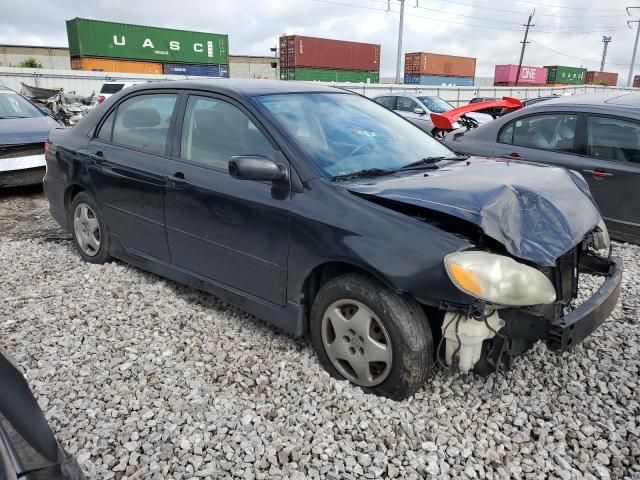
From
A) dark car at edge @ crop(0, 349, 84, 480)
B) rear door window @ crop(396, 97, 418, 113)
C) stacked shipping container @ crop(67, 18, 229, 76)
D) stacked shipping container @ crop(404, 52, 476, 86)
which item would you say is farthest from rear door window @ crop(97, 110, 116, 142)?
stacked shipping container @ crop(404, 52, 476, 86)

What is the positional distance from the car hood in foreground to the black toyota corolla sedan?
368 centimetres

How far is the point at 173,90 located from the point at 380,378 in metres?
2.46

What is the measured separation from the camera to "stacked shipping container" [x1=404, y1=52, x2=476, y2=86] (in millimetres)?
48750

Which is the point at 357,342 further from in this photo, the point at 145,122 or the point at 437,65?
the point at 437,65

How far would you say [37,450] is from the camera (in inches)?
50.8

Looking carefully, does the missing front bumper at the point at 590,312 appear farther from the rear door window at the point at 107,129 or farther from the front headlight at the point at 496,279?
the rear door window at the point at 107,129

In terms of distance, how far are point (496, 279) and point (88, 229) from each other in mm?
3596

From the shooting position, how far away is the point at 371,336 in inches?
103

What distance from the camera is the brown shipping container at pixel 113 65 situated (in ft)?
123

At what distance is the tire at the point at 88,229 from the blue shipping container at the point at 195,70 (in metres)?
39.0

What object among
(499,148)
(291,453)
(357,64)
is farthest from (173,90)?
(357,64)

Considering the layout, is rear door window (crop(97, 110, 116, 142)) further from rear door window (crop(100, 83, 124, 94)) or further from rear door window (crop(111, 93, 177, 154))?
rear door window (crop(100, 83, 124, 94))

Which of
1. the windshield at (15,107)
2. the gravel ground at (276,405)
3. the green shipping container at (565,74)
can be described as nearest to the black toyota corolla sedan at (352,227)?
the gravel ground at (276,405)

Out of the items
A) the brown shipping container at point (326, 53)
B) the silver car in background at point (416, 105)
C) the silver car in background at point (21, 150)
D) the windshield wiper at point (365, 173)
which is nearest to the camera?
the windshield wiper at point (365, 173)
